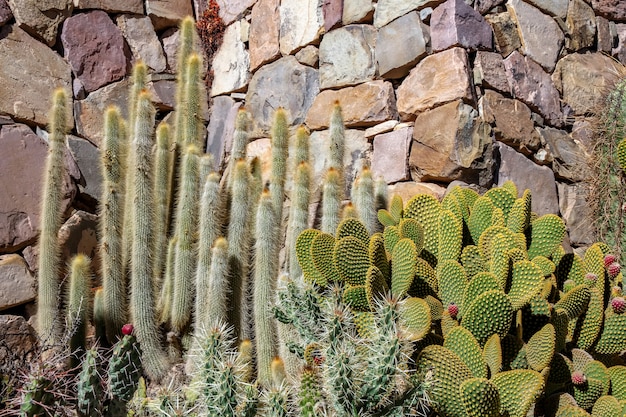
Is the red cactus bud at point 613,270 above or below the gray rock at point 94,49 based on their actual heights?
below

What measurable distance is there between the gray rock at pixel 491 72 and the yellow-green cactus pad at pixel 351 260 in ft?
5.59

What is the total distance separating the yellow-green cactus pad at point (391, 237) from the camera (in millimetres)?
2623

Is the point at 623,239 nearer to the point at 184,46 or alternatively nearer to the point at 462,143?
the point at 462,143

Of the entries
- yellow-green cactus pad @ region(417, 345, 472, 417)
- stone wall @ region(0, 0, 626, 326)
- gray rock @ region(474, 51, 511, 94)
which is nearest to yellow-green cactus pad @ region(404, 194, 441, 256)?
yellow-green cactus pad @ region(417, 345, 472, 417)

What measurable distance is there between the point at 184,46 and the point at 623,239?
284 cm

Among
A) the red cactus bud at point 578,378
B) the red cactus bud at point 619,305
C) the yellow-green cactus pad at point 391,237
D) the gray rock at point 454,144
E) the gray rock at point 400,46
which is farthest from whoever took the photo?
the gray rock at point 400,46

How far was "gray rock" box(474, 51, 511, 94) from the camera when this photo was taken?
3670mm

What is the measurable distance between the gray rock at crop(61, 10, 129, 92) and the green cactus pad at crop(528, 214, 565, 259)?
10.2ft

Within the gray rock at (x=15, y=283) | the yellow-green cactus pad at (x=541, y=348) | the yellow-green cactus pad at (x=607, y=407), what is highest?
the yellow-green cactus pad at (x=541, y=348)

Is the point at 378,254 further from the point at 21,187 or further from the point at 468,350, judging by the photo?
the point at 21,187

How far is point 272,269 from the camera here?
3086mm

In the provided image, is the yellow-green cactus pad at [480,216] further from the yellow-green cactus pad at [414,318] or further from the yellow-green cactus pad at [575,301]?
the yellow-green cactus pad at [414,318]

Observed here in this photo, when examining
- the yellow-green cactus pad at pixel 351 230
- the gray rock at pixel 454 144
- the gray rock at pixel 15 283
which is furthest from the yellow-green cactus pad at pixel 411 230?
the gray rock at pixel 15 283

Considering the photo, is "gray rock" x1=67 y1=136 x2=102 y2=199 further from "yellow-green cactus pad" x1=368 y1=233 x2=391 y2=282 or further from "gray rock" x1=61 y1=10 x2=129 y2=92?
"yellow-green cactus pad" x1=368 y1=233 x2=391 y2=282
